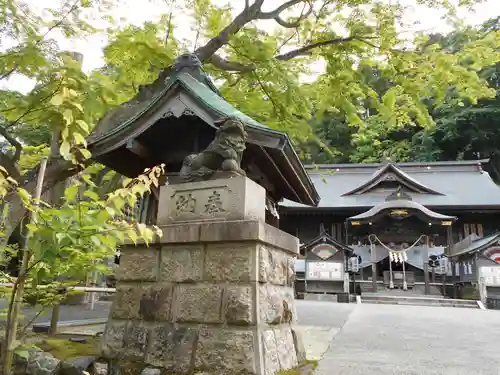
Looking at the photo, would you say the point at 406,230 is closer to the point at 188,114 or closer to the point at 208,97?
the point at 208,97

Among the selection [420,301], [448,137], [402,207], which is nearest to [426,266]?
[420,301]

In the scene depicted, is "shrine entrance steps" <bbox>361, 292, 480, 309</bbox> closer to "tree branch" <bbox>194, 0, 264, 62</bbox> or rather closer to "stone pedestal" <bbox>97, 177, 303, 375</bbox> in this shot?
"tree branch" <bbox>194, 0, 264, 62</bbox>

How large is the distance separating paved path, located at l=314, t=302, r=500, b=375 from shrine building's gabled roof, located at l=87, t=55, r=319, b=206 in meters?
2.29

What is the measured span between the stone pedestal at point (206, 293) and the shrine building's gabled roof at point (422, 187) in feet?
51.4

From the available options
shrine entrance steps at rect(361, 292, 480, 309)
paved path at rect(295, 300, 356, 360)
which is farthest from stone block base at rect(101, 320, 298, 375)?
shrine entrance steps at rect(361, 292, 480, 309)

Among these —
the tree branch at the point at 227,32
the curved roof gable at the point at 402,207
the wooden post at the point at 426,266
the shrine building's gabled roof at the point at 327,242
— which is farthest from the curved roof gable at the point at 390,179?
the tree branch at the point at 227,32

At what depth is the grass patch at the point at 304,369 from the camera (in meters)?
3.59

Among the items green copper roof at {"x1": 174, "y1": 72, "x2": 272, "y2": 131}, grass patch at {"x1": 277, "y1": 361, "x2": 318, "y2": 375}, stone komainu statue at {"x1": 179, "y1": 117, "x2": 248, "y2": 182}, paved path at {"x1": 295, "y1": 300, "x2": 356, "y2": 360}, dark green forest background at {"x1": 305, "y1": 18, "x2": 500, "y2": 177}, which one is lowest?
grass patch at {"x1": 277, "y1": 361, "x2": 318, "y2": 375}

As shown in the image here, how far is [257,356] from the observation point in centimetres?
321

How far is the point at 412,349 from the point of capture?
4.95 metres

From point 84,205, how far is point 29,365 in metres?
2.01

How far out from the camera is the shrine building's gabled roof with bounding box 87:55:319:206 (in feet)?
13.3

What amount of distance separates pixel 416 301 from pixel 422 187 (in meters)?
8.94

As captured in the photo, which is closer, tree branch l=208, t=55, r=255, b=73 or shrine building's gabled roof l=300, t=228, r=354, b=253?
tree branch l=208, t=55, r=255, b=73
